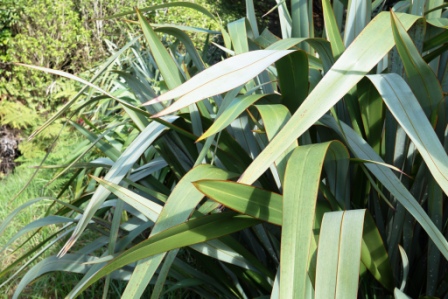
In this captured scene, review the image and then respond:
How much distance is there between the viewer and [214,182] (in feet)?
3.95

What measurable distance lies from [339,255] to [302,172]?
0.59 ft

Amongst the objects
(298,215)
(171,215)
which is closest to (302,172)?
(298,215)

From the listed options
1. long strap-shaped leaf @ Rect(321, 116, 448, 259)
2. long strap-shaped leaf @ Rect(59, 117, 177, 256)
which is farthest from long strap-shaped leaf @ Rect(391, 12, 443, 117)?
long strap-shaped leaf @ Rect(59, 117, 177, 256)

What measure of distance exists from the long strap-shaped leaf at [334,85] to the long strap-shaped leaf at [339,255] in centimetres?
18

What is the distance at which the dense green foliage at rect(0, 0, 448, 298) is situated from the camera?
3.67 feet

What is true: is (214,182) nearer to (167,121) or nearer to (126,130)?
(167,121)

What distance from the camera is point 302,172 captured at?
3.94 feet

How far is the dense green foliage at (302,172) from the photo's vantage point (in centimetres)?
112

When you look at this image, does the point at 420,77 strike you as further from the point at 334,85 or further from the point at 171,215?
the point at 171,215

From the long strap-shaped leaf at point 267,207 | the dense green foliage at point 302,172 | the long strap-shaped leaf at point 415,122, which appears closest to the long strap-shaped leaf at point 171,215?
the dense green foliage at point 302,172

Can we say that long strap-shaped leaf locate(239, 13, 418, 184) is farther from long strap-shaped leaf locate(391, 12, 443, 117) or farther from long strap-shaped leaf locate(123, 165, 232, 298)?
long strap-shaped leaf locate(123, 165, 232, 298)

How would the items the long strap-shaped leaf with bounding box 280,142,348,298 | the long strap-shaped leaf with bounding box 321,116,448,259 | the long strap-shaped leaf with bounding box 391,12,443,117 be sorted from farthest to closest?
the long strap-shaped leaf with bounding box 391,12,443,117
the long strap-shaped leaf with bounding box 321,116,448,259
the long strap-shaped leaf with bounding box 280,142,348,298

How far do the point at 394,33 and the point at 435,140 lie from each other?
0.73ft

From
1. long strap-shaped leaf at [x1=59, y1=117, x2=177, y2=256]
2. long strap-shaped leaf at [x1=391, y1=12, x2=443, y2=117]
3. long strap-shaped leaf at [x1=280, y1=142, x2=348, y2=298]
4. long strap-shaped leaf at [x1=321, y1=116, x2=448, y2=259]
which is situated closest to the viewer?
long strap-shaped leaf at [x1=280, y1=142, x2=348, y2=298]
